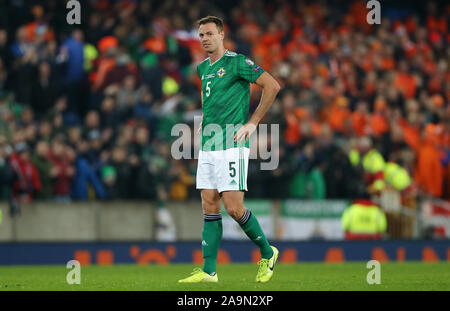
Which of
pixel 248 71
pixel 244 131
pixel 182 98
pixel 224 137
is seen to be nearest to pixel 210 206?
pixel 224 137

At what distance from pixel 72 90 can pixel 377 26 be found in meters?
9.19

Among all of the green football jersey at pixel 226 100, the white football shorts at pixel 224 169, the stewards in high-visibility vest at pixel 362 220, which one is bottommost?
the stewards in high-visibility vest at pixel 362 220

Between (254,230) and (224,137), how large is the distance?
957mm

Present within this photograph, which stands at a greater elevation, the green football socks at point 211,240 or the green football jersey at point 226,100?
the green football jersey at point 226,100

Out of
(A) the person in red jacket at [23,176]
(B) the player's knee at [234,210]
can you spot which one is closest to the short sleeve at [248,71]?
(B) the player's knee at [234,210]

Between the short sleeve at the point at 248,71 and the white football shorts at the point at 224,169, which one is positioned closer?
the white football shorts at the point at 224,169

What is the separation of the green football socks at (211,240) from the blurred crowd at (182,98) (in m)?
6.48

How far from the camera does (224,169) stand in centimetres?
880

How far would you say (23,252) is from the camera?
15125 millimetres

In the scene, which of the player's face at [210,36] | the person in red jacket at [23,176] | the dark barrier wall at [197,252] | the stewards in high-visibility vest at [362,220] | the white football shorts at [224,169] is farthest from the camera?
the stewards in high-visibility vest at [362,220]

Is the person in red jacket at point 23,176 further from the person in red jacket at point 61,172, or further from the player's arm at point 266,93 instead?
the player's arm at point 266,93

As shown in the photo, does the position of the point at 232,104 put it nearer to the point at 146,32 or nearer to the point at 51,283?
the point at 51,283

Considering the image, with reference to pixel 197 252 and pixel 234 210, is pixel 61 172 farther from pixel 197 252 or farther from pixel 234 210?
pixel 234 210

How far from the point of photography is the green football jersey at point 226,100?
8.87 meters
